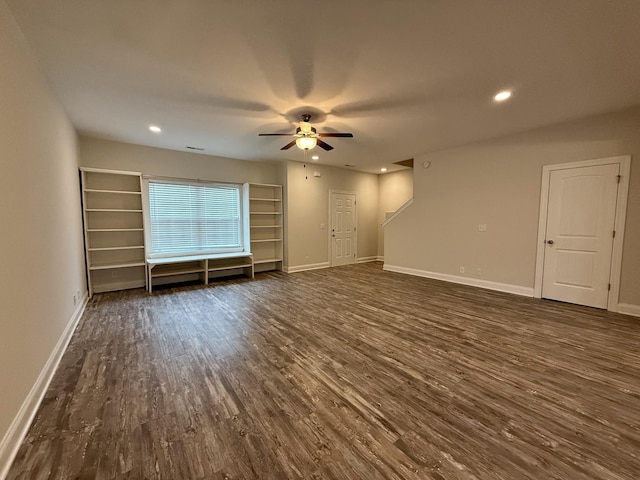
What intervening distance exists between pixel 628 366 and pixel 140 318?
17.3 feet

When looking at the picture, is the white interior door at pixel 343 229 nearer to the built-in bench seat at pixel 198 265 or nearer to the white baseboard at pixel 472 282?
the white baseboard at pixel 472 282

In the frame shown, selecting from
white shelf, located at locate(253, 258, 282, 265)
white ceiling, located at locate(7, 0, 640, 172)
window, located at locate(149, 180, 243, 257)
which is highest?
A: white ceiling, located at locate(7, 0, 640, 172)

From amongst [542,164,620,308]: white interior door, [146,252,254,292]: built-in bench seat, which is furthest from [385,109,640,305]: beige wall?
[146,252,254,292]: built-in bench seat

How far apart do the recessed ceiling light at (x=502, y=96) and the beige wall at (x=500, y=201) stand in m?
1.71

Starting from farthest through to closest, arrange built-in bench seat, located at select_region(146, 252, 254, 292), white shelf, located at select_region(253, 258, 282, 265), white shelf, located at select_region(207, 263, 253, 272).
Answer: white shelf, located at select_region(253, 258, 282, 265) < white shelf, located at select_region(207, 263, 253, 272) < built-in bench seat, located at select_region(146, 252, 254, 292)

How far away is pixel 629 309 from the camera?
3.61m

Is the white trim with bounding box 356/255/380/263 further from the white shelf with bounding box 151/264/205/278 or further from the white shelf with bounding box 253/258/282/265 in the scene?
the white shelf with bounding box 151/264/205/278

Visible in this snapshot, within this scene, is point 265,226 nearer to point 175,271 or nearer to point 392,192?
point 175,271

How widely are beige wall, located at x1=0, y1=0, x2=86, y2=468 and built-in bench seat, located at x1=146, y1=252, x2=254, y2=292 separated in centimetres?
198

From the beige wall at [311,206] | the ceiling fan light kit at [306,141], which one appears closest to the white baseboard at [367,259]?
the beige wall at [311,206]

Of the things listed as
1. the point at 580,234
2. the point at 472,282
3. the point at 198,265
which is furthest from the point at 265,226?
the point at 580,234

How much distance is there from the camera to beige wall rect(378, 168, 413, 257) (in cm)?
771

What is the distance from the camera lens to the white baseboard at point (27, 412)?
140 centimetres

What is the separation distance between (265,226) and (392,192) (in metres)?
4.07
